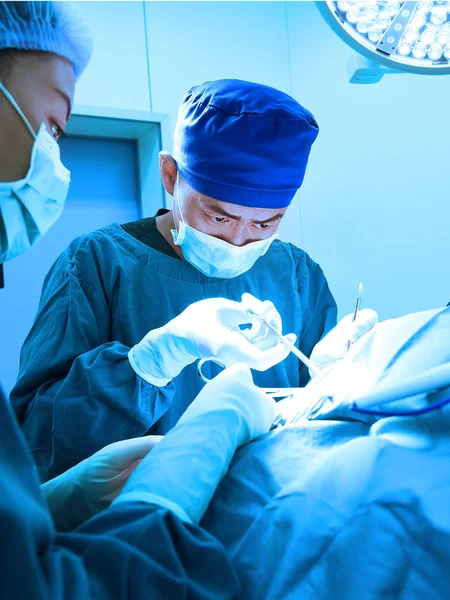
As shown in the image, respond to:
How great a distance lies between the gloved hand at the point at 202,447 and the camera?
810 millimetres

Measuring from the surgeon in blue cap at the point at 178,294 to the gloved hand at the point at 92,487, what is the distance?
0.27 meters

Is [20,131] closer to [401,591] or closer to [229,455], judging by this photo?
[229,455]

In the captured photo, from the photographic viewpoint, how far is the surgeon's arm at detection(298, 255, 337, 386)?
200 centimetres

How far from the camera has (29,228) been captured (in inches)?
43.9

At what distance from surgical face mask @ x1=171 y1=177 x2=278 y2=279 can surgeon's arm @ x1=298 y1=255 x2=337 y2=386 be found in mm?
282

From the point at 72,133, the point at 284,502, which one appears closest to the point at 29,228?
the point at 284,502

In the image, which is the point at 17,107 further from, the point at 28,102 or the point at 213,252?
the point at 213,252

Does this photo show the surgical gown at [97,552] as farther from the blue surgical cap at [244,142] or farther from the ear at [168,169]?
the ear at [168,169]

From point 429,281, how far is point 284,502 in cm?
190

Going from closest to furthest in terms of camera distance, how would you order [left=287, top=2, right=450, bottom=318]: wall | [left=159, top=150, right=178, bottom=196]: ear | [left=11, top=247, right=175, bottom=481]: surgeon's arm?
→ [left=11, top=247, right=175, bottom=481]: surgeon's arm → [left=159, top=150, right=178, bottom=196]: ear → [left=287, top=2, right=450, bottom=318]: wall

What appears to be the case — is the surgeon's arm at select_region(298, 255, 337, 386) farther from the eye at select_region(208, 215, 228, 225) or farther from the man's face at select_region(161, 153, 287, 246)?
the eye at select_region(208, 215, 228, 225)

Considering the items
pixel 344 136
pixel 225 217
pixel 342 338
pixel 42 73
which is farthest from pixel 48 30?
pixel 344 136

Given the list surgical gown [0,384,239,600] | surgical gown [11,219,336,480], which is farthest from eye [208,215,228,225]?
surgical gown [0,384,239,600]

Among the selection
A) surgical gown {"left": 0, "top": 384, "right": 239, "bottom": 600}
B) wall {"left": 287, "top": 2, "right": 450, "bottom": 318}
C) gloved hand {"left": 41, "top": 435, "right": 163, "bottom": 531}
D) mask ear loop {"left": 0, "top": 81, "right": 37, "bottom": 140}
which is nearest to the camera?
surgical gown {"left": 0, "top": 384, "right": 239, "bottom": 600}
